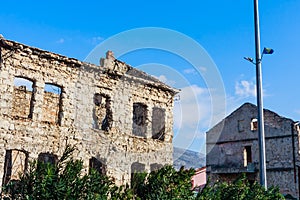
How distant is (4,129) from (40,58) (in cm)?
319

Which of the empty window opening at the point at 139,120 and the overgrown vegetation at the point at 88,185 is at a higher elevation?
the empty window opening at the point at 139,120

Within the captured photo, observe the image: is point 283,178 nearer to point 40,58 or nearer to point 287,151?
point 287,151

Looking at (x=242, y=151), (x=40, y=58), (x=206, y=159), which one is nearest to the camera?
(x=40, y=58)

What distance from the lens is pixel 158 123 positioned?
20094 millimetres

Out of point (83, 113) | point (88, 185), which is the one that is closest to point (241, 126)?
point (83, 113)

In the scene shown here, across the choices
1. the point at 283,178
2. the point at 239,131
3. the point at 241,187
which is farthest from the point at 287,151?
the point at 241,187

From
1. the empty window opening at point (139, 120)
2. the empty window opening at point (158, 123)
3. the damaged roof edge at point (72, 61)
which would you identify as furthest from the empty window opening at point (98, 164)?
the damaged roof edge at point (72, 61)

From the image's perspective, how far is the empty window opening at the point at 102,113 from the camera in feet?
58.8

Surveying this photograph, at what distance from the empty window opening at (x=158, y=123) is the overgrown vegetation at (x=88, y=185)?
13.0 meters

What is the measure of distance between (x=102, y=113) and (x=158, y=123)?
300 cm

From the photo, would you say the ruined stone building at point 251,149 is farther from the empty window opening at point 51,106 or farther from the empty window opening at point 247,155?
the empty window opening at point 51,106

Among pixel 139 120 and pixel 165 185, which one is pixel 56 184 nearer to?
pixel 165 185

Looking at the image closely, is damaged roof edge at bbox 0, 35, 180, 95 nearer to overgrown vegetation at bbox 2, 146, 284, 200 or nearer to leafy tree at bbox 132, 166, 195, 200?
overgrown vegetation at bbox 2, 146, 284, 200

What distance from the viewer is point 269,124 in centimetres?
2534
